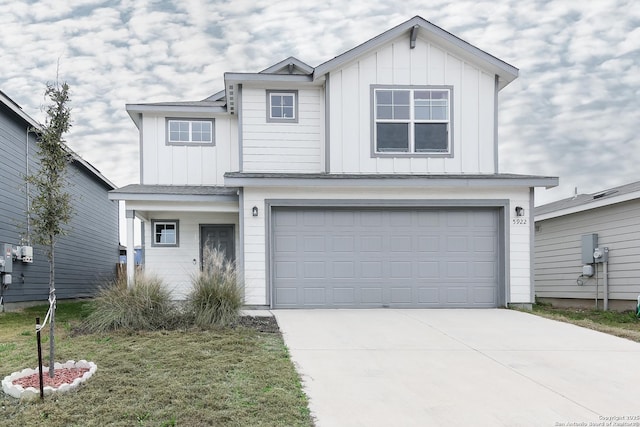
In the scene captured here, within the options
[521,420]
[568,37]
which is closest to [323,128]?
[568,37]

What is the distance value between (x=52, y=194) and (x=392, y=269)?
7.01 meters

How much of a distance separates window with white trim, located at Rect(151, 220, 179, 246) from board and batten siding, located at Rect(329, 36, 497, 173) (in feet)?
15.4

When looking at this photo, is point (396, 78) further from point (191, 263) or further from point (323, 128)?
point (191, 263)

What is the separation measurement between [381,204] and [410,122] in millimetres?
2119

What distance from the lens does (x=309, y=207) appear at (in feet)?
34.9

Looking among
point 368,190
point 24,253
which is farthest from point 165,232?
point 368,190

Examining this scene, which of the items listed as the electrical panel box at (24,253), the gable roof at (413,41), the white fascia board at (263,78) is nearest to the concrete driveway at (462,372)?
the white fascia board at (263,78)

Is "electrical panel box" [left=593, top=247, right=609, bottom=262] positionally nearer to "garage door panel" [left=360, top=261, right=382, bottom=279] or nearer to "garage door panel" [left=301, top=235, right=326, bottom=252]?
"garage door panel" [left=360, top=261, right=382, bottom=279]

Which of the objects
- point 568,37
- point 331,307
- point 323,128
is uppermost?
point 568,37

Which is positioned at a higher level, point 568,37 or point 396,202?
point 568,37

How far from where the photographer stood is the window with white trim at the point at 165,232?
518 inches

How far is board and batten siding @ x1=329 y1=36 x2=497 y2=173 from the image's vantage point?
1138 cm

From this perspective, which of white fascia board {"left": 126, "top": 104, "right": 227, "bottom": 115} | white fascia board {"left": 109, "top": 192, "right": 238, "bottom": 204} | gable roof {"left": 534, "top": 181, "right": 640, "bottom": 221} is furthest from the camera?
white fascia board {"left": 126, "top": 104, "right": 227, "bottom": 115}

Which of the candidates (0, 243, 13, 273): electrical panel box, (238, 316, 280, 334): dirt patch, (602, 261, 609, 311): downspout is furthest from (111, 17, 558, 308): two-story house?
(602, 261, 609, 311): downspout
